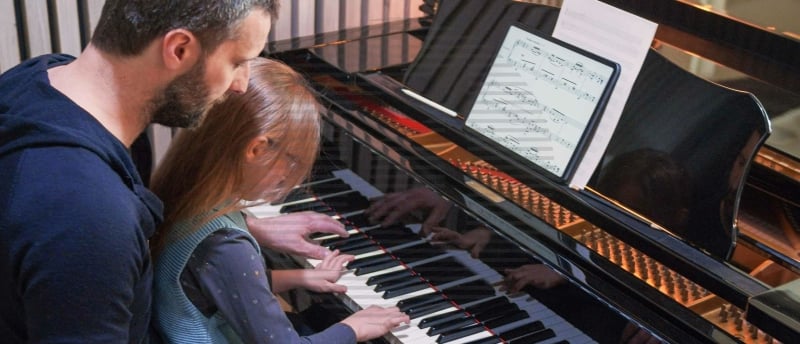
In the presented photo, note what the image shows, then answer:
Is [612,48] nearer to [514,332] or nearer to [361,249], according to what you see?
[514,332]

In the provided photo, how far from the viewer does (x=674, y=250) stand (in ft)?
6.09

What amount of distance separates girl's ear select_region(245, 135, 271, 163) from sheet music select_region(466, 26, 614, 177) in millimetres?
517

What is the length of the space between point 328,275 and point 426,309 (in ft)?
0.86

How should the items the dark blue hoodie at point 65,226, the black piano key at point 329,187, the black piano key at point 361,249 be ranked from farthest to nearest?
the black piano key at point 329,187 → the black piano key at point 361,249 → the dark blue hoodie at point 65,226

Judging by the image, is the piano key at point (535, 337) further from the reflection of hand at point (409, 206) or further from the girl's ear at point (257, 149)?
the girl's ear at point (257, 149)

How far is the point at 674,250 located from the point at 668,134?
0.82 ft

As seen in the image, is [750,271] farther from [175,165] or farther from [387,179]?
[175,165]

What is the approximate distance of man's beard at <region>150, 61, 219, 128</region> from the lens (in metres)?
1.47

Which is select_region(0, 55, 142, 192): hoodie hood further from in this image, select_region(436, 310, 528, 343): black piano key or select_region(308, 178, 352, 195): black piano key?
select_region(308, 178, 352, 195): black piano key

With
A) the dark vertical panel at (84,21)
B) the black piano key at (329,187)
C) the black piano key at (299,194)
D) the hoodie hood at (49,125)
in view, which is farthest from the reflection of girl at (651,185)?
the dark vertical panel at (84,21)

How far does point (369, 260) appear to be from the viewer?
2.30m

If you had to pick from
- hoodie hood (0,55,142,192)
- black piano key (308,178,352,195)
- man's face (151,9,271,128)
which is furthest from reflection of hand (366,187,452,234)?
hoodie hood (0,55,142,192)

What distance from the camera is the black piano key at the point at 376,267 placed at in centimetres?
227

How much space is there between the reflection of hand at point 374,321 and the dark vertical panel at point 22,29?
1647mm
